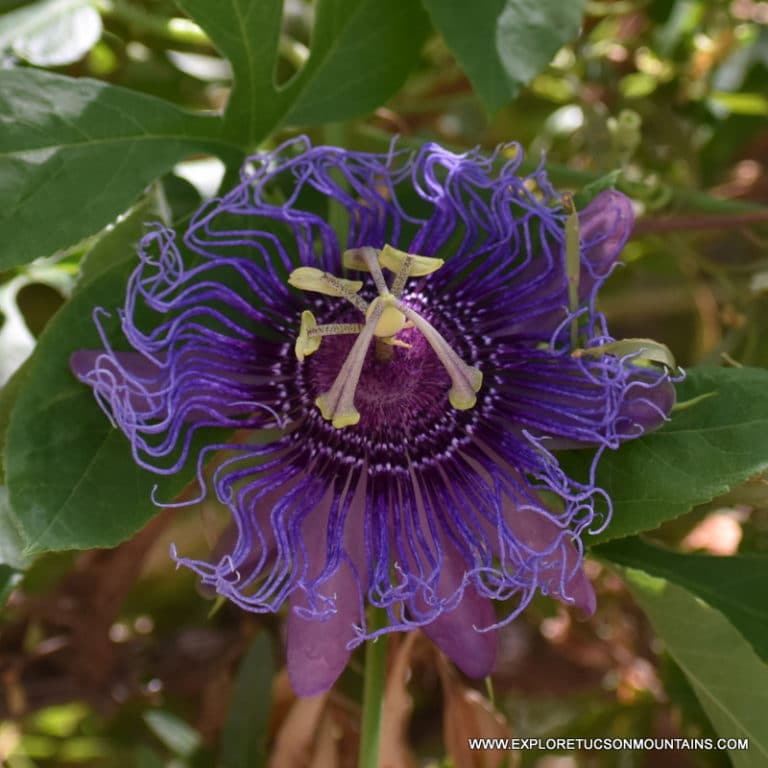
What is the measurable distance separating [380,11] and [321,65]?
0.25 feet

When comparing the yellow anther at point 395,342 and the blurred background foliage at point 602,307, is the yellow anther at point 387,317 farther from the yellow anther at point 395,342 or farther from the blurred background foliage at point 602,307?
the blurred background foliage at point 602,307

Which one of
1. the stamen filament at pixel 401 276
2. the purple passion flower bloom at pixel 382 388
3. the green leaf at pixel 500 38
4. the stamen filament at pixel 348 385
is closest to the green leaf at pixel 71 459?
the purple passion flower bloom at pixel 382 388

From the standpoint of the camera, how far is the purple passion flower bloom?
0.89 m

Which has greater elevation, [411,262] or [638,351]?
[411,262]

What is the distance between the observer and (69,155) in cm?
93

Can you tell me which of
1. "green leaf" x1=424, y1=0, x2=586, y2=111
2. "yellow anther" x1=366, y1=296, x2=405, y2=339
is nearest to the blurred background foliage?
"green leaf" x1=424, y1=0, x2=586, y2=111

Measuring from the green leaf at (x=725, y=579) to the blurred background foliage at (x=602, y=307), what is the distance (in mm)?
26

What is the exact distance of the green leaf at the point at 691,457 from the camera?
87 centimetres

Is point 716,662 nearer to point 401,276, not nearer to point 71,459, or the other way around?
point 401,276

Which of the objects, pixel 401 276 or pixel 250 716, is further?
pixel 250 716

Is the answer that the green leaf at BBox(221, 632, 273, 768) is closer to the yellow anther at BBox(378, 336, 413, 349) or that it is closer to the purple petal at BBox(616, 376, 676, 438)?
the yellow anther at BBox(378, 336, 413, 349)

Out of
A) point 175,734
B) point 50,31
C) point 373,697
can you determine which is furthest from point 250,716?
point 50,31

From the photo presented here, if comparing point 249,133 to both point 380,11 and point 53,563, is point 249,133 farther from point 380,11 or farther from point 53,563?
point 53,563

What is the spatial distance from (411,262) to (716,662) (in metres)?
0.44
